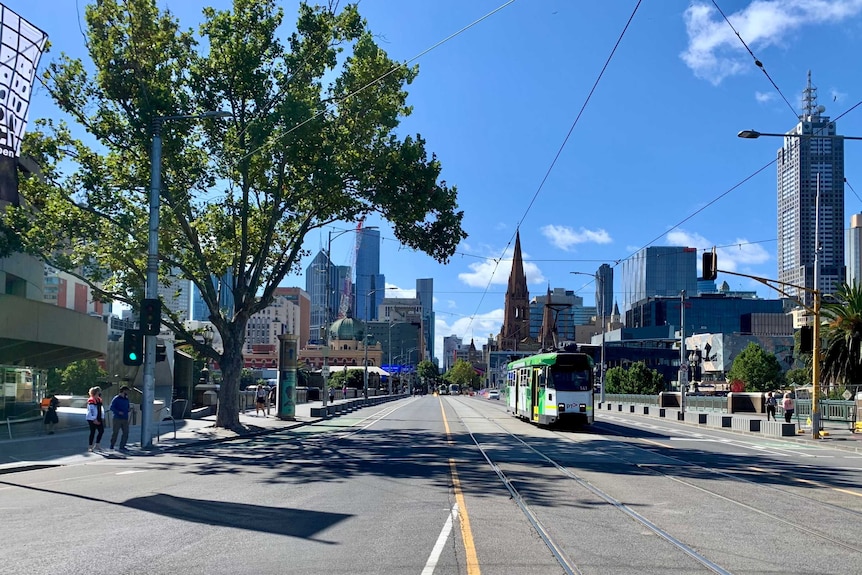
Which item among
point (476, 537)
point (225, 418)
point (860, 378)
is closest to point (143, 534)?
point (476, 537)

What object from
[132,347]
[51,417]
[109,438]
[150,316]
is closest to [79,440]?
[109,438]

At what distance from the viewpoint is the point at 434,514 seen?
1103 centimetres

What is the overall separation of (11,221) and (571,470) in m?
22.2

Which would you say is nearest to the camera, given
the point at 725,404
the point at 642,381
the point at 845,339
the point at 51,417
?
the point at 51,417

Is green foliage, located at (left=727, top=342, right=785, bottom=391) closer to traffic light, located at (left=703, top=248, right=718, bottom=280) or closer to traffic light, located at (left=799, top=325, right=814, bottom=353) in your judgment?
traffic light, located at (left=799, top=325, right=814, bottom=353)

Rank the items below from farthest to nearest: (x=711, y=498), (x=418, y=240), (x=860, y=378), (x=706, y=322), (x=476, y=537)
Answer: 1. (x=706, y=322)
2. (x=860, y=378)
3. (x=418, y=240)
4. (x=711, y=498)
5. (x=476, y=537)

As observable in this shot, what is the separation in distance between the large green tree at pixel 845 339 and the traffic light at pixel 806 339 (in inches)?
441

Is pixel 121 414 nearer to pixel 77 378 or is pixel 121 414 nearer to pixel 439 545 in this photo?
pixel 439 545

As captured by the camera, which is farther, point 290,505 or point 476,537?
point 290,505

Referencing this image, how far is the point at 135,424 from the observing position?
103 ft

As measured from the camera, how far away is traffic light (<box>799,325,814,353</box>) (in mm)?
29156

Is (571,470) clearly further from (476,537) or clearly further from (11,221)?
(11,221)

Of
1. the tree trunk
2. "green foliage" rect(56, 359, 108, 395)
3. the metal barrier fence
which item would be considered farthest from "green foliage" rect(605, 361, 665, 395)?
the tree trunk

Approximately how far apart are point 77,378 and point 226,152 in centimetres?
5103
